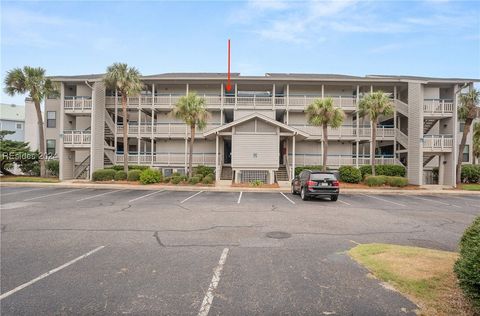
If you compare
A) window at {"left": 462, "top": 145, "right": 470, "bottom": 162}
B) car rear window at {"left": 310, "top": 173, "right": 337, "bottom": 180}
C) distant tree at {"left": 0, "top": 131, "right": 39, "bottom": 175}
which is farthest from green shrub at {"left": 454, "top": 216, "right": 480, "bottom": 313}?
distant tree at {"left": 0, "top": 131, "right": 39, "bottom": 175}

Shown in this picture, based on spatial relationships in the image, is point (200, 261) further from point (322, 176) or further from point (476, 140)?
point (476, 140)

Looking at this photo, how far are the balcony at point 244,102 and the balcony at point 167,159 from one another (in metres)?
5.21

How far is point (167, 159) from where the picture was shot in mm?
27438

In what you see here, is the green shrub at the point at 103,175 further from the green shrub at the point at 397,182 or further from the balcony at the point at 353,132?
the green shrub at the point at 397,182

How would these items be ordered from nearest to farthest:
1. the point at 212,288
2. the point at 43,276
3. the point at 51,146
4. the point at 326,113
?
the point at 212,288, the point at 43,276, the point at 326,113, the point at 51,146

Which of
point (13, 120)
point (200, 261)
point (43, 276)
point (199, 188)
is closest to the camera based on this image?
point (43, 276)

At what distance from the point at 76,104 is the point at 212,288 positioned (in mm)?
28584

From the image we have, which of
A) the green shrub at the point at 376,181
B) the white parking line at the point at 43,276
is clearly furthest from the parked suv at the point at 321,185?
the white parking line at the point at 43,276

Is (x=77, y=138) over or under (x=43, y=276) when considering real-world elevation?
over

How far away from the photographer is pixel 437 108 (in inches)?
972

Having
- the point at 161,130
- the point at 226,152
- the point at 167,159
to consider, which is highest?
the point at 161,130

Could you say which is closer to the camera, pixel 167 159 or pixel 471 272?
pixel 471 272

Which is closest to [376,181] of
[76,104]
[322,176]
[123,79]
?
[322,176]

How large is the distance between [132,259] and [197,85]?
84.9 ft
